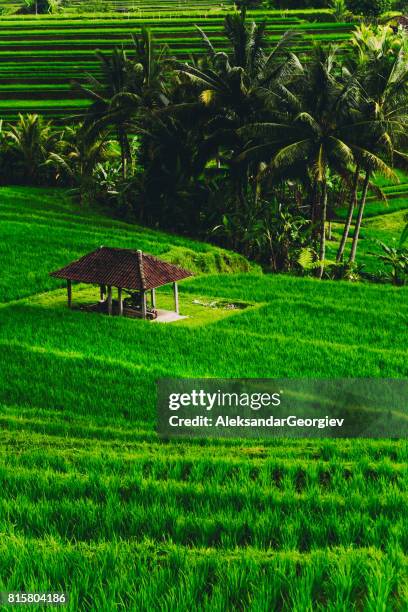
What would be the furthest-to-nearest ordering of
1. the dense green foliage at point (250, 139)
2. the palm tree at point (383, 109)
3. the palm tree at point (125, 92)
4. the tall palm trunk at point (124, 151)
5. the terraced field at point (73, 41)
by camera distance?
the terraced field at point (73, 41) < the tall palm trunk at point (124, 151) < the palm tree at point (125, 92) < the dense green foliage at point (250, 139) < the palm tree at point (383, 109)

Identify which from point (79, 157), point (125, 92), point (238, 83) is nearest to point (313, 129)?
point (238, 83)

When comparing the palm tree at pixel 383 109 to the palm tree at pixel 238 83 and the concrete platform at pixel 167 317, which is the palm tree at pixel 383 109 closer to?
the palm tree at pixel 238 83

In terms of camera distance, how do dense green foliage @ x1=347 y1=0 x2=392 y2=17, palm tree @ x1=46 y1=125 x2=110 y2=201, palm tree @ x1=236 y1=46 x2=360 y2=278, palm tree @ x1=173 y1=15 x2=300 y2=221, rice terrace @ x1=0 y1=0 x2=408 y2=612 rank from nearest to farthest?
1. rice terrace @ x1=0 y1=0 x2=408 y2=612
2. palm tree @ x1=236 y1=46 x2=360 y2=278
3. palm tree @ x1=173 y1=15 x2=300 y2=221
4. palm tree @ x1=46 y1=125 x2=110 y2=201
5. dense green foliage @ x1=347 y1=0 x2=392 y2=17

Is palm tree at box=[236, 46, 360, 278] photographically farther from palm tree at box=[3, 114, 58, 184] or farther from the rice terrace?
palm tree at box=[3, 114, 58, 184]

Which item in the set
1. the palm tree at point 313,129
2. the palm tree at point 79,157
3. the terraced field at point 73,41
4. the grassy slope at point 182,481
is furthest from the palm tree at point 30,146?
the grassy slope at point 182,481

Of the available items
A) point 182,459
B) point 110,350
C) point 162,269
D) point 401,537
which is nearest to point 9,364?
point 110,350

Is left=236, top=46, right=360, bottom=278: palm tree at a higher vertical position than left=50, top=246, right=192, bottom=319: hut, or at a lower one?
higher

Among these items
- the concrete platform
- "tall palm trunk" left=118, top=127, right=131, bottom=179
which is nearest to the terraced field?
"tall palm trunk" left=118, top=127, right=131, bottom=179
